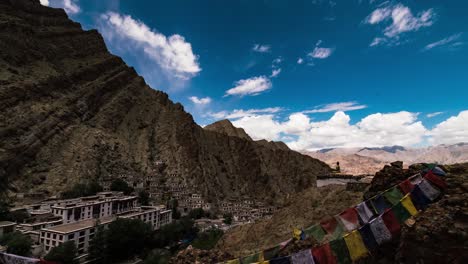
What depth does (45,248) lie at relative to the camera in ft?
128

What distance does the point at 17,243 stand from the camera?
33.9 metres

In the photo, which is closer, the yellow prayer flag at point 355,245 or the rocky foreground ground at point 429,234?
the rocky foreground ground at point 429,234

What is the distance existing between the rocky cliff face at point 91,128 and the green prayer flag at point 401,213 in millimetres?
67336

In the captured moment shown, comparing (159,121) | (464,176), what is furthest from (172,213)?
(464,176)

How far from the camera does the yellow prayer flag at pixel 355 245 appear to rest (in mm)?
6117

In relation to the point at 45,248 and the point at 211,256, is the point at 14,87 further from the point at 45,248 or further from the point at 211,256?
the point at 211,256

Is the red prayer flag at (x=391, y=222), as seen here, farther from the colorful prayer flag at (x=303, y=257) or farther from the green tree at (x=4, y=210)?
the green tree at (x=4, y=210)

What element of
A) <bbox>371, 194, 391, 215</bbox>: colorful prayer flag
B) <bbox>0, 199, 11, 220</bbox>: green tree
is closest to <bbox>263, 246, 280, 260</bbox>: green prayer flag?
<bbox>371, 194, 391, 215</bbox>: colorful prayer flag

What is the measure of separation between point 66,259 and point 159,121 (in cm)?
7176

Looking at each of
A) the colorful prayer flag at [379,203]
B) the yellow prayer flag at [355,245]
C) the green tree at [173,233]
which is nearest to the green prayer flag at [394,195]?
the colorful prayer flag at [379,203]

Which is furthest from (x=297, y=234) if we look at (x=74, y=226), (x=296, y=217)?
(x=74, y=226)

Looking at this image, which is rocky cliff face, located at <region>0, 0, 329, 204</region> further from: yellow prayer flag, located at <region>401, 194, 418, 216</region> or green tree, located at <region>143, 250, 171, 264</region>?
yellow prayer flag, located at <region>401, 194, 418, 216</region>

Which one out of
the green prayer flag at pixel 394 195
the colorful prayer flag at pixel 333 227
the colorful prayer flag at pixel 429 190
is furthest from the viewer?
the green prayer flag at pixel 394 195

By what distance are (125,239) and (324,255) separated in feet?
141
